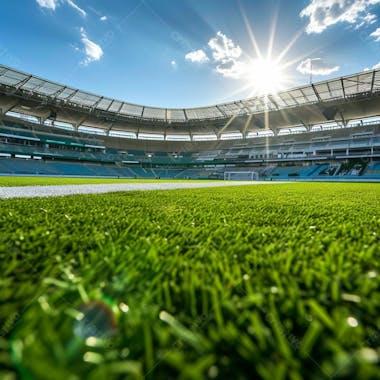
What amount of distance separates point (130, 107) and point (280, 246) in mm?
38141

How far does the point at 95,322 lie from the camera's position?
44cm

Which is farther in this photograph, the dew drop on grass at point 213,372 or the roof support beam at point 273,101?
the roof support beam at point 273,101

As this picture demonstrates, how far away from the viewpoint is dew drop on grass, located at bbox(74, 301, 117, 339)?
41 centimetres

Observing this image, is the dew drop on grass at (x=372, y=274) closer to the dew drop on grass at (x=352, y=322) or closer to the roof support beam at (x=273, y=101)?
the dew drop on grass at (x=352, y=322)

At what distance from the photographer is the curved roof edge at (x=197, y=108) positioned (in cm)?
2469

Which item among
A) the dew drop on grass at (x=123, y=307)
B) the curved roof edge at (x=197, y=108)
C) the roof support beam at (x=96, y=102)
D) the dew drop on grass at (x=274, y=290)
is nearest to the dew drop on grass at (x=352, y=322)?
the dew drop on grass at (x=274, y=290)

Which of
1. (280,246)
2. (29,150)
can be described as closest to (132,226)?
(280,246)

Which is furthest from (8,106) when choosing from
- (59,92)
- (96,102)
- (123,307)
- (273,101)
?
(123,307)

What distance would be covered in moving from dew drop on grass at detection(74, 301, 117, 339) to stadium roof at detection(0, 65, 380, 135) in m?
30.9

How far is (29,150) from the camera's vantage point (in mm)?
32406

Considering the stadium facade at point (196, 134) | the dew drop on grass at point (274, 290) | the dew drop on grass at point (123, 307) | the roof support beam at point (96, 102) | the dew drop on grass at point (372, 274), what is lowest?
the dew drop on grass at point (372, 274)

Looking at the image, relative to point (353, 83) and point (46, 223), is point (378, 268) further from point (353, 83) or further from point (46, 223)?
point (353, 83)

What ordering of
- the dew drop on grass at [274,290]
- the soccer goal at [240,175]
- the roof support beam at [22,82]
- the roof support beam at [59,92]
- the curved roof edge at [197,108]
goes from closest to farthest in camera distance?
the dew drop on grass at [274,290] → the curved roof edge at [197,108] → the roof support beam at [22,82] → the roof support beam at [59,92] → the soccer goal at [240,175]

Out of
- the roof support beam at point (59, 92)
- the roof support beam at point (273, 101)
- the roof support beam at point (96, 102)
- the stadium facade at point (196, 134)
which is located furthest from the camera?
the roof support beam at point (96, 102)
